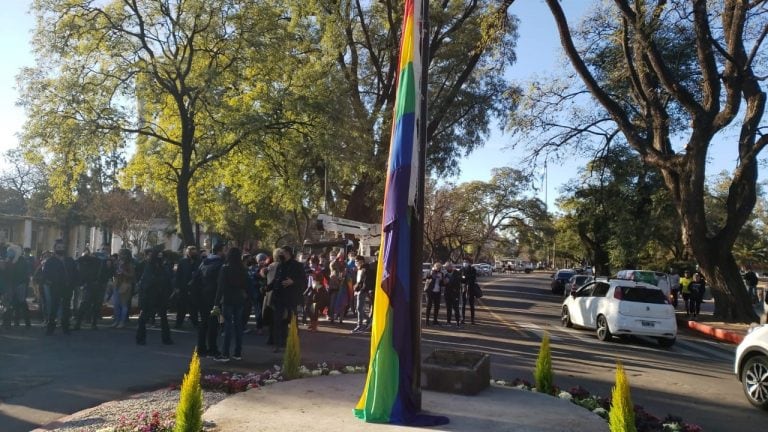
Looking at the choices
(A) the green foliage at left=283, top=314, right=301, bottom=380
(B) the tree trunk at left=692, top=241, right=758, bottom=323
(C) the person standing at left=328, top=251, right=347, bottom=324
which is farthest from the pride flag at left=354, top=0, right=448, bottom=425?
(B) the tree trunk at left=692, top=241, right=758, bottom=323

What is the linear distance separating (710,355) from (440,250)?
5440 centimetres

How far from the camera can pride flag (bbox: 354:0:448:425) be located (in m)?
6.12

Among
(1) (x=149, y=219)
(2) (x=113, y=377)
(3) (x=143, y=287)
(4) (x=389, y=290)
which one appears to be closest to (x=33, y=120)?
(3) (x=143, y=287)

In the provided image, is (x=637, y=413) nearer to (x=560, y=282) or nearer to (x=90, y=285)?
(x=90, y=285)

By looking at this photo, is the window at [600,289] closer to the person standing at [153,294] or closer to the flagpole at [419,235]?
the person standing at [153,294]

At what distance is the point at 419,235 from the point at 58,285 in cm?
972

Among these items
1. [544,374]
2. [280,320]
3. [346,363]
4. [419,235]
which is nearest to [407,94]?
[419,235]

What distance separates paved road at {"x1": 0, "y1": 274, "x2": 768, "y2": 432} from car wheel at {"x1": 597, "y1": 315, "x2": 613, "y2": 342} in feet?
0.86

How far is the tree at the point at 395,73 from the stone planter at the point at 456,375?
18.3 meters

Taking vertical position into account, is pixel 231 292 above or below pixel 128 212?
below

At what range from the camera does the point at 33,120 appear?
18625mm

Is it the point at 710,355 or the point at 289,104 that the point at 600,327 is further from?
the point at 289,104

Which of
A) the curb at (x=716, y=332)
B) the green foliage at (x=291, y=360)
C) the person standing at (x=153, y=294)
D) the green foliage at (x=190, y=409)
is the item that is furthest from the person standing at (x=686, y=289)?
the green foliage at (x=190, y=409)

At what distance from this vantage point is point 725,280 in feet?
70.9
